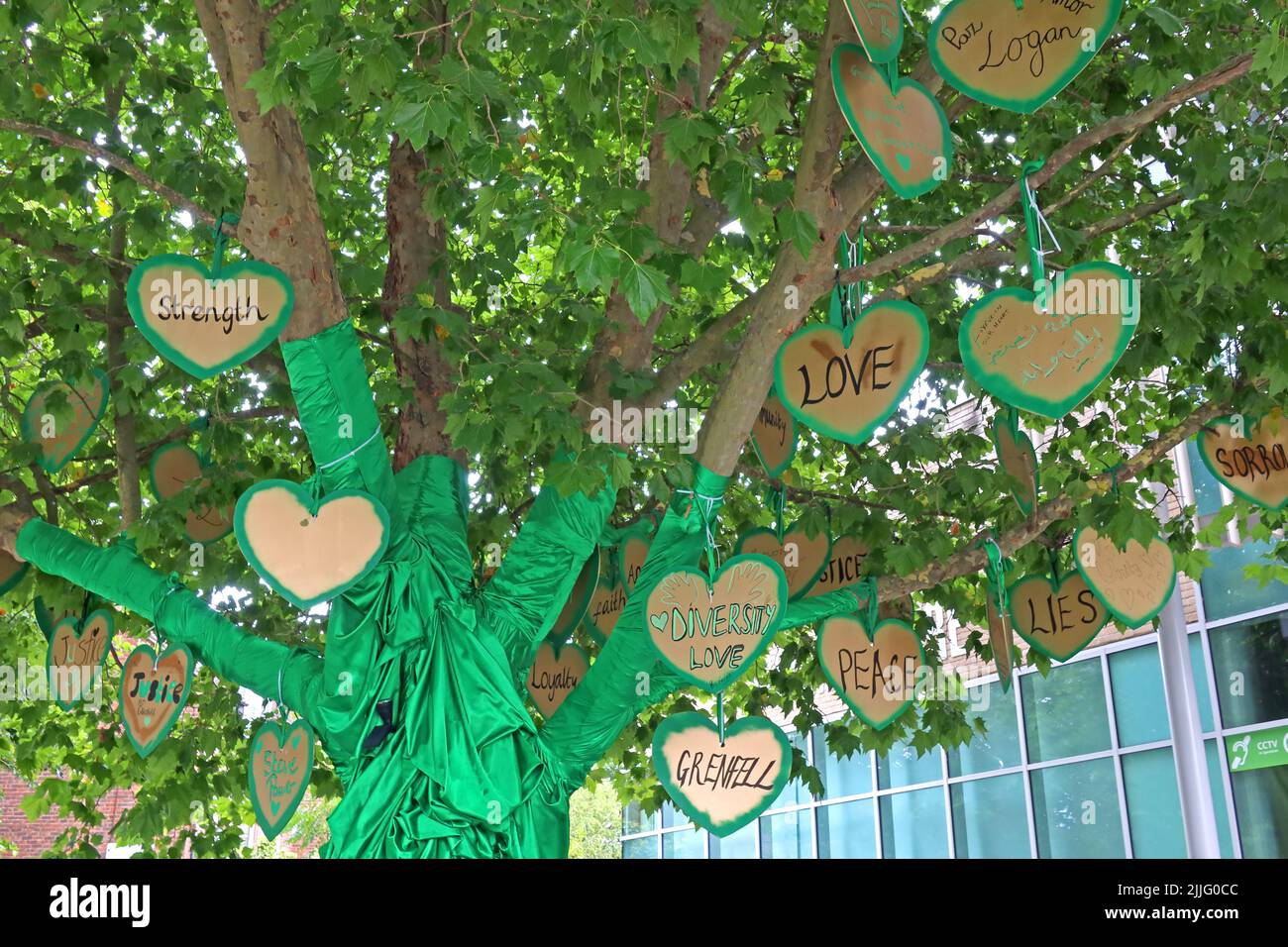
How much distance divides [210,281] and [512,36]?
1.45 metres

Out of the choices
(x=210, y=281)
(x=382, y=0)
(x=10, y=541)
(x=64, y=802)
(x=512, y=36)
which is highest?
(x=382, y=0)

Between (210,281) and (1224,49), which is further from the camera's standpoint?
(1224,49)

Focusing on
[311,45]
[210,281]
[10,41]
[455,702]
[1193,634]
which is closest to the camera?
[311,45]

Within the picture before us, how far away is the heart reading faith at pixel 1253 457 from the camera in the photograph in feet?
16.9

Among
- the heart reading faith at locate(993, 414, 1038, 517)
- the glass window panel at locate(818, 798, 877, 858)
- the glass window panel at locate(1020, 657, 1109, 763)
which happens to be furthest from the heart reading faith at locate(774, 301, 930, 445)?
the glass window panel at locate(818, 798, 877, 858)

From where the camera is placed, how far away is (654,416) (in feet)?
15.7

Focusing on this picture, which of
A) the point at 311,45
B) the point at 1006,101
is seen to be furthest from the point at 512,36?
the point at 1006,101

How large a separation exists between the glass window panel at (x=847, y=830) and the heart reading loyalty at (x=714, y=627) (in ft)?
35.4

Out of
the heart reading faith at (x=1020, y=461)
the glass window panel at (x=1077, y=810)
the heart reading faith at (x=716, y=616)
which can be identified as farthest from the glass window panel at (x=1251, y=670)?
the heart reading faith at (x=716, y=616)

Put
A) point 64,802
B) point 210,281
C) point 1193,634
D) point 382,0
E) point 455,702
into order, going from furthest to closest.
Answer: point 1193,634, point 64,802, point 382,0, point 455,702, point 210,281

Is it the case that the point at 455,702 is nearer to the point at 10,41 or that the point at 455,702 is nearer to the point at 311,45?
the point at 311,45

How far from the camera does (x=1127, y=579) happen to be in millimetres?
5301

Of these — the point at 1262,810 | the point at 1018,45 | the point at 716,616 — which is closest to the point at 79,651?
the point at 716,616

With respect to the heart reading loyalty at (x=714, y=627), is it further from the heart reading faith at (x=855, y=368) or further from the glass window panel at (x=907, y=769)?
the glass window panel at (x=907, y=769)
